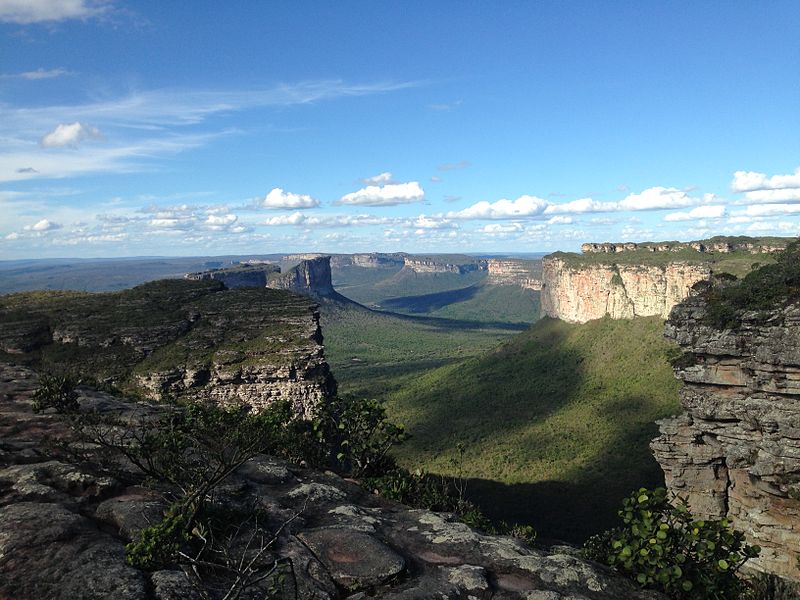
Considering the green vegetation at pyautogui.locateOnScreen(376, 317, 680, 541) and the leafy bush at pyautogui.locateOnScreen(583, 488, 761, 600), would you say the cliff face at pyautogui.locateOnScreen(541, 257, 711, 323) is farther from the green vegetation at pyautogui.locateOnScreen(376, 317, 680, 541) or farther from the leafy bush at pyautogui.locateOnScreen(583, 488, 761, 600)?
the leafy bush at pyautogui.locateOnScreen(583, 488, 761, 600)

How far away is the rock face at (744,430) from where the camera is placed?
2330 cm

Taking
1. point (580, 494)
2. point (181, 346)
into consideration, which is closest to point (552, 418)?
point (580, 494)

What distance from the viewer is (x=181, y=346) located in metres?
54.0

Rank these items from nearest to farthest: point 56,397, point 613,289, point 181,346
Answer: point 56,397 → point 181,346 → point 613,289

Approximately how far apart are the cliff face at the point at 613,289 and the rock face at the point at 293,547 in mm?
71022

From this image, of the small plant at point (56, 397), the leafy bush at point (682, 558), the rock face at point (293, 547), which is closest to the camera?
the rock face at point (293, 547)

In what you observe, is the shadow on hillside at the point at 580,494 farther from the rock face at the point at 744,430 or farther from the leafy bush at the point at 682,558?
the leafy bush at the point at 682,558

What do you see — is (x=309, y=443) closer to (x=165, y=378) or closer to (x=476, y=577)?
(x=476, y=577)

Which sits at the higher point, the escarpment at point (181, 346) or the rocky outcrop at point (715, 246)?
the rocky outcrop at point (715, 246)

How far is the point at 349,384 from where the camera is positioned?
108 meters

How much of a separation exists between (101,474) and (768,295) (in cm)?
3027

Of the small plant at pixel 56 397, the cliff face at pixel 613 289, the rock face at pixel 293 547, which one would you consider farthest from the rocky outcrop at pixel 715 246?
the small plant at pixel 56 397

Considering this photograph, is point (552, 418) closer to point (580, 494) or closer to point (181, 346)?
point (580, 494)

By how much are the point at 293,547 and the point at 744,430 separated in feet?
80.3
